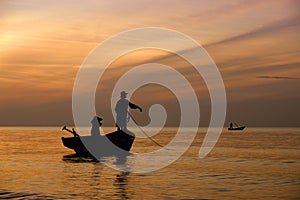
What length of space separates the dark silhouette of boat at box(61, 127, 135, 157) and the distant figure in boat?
0.85 metres

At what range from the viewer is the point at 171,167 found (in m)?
34.5

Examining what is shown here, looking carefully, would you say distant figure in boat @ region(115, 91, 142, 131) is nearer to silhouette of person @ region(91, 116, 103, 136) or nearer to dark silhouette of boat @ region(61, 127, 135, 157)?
dark silhouette of boat @ region(61, 127, 135, 157)

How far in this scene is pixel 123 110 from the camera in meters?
38.4

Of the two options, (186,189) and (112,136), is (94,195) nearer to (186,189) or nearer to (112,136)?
(186,189)

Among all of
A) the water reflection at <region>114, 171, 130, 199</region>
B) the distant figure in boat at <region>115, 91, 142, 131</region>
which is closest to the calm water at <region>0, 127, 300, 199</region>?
the water reflection at <region>114, 171, 130, 199</region>

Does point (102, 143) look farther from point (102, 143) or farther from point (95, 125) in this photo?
point (95, 125)

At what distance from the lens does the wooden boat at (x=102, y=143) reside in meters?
38.8

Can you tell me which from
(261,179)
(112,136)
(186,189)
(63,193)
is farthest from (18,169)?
(261,179)

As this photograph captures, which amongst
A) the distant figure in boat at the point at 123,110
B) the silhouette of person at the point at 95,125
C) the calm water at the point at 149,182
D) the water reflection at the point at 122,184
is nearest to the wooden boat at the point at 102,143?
the silhouette of person at the point at 95,125

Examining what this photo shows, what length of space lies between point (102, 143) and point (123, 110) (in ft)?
11.4

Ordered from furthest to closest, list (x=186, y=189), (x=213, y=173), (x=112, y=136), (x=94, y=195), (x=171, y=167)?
(x=112, y=136), (x=171, y=167), (x=213, y=173), (x=186, y=189), (x=94, y=195)

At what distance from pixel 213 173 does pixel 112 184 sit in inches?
328

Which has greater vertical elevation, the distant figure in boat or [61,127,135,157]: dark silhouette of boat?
the distant figure in boat

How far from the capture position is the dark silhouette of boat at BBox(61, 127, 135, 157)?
38781 mm
